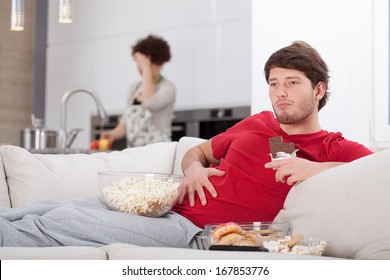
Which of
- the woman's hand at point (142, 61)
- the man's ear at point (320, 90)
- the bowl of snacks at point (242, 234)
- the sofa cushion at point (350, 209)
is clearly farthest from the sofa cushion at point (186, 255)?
the woman's hand at point (142, 61)

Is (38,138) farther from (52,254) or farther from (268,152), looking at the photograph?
(52,254)

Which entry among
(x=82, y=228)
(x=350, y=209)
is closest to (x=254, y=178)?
(x=350, y=209)

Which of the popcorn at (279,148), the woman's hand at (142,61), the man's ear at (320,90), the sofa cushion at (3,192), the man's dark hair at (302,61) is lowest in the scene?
the sofa cushion at (3,192)

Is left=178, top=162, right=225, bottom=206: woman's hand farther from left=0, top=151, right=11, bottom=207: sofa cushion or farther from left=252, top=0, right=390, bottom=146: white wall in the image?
left=252, top=0, right=390, bottom=146: white wall

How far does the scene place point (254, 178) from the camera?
7.55 ft

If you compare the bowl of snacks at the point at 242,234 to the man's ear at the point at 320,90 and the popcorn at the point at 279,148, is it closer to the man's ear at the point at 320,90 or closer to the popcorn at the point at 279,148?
the popcorn at the point at 279,148

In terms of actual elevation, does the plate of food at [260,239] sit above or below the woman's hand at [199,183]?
below

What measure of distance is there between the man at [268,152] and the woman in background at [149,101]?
9.62ft

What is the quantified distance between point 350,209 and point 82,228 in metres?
0.74

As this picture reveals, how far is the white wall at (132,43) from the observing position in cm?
539

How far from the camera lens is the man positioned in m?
2.27

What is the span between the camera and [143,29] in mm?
6086

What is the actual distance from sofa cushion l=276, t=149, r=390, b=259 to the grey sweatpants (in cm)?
37
